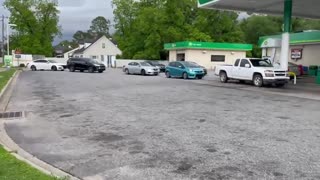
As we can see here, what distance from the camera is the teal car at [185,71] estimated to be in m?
30.4

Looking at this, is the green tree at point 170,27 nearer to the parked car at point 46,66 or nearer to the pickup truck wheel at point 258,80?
the parked car at point 46,66

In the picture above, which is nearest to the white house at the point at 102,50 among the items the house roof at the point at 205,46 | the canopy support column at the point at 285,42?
the house roof at the point at 205,46

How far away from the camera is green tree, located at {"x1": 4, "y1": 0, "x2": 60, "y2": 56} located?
2931 inches

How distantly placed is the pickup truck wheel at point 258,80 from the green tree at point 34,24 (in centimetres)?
6010

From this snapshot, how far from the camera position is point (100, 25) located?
13988 centimetres

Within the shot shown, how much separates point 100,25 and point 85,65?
10083 cm

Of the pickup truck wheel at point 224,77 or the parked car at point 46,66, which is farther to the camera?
the parked car at point 46,66

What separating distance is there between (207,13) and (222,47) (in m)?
13.0

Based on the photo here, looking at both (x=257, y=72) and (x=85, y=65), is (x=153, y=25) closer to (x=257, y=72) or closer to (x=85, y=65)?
(x=85, y=65)

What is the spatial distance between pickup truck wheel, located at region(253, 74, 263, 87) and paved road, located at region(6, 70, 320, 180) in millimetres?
8146

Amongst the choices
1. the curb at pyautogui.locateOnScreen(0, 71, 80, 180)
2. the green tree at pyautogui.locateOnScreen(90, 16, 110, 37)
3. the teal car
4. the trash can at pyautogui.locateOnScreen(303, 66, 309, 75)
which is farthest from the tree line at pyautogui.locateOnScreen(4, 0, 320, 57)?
the green tree at pyautogui.locateOnScreen(90, 16, 110, 37)

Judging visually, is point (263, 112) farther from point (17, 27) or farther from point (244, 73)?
point (17, 27)

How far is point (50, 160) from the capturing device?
6.59m

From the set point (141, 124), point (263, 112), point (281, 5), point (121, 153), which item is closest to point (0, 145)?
point (121, 153)
